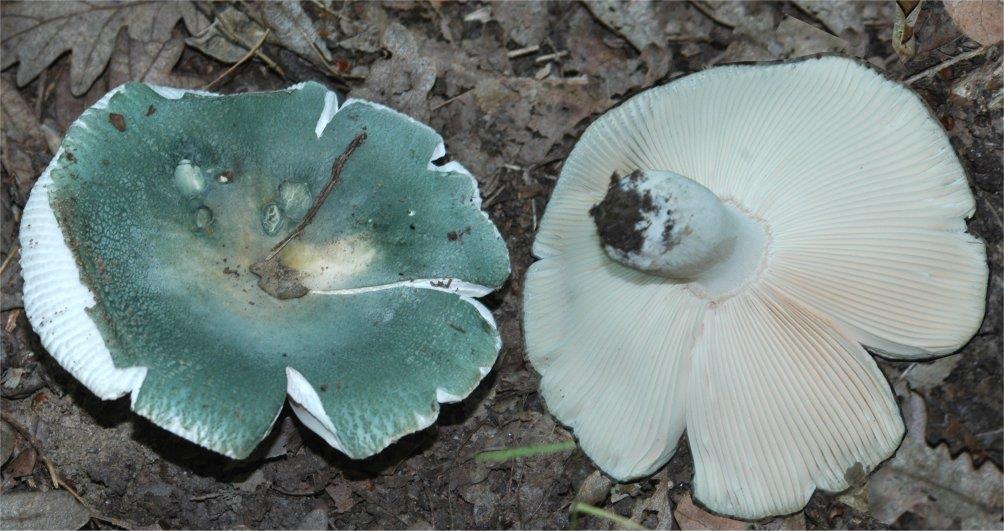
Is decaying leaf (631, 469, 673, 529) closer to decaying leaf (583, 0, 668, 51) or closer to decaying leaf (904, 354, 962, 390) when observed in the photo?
decaying leaf (904, 354, 962, 390)

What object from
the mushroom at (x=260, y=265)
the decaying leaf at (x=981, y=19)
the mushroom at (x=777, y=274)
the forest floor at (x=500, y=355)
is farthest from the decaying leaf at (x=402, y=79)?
the decaying leaf at (x=981, y=19)

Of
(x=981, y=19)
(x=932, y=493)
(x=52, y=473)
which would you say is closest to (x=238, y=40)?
(x=52, y=473)

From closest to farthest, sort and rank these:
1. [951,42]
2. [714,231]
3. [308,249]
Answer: [714,231] < [308,249] < [951,42]

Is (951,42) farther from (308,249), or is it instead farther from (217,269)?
(217,269)

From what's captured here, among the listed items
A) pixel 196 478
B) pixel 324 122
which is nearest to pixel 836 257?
pixel 324 122

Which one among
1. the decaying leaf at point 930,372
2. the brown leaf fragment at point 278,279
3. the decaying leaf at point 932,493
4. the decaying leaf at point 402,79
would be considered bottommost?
the decaying leaf at point 932,493

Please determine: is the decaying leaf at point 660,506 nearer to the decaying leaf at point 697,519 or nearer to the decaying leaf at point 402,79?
the decaying leaf at point 697,519
